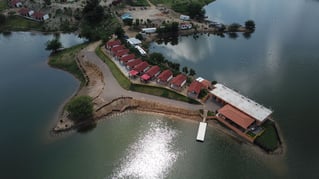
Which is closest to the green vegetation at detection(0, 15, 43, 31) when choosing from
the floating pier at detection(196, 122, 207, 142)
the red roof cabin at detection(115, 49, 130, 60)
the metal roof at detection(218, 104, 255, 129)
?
the red roof cabin at detection(115, 49, 130, 60)

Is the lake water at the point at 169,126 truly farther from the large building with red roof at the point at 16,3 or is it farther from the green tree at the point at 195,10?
the large building with red roof at the point at 16,3

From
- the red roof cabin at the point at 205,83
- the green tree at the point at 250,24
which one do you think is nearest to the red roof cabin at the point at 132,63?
the red roof cabin at the point at 205,83

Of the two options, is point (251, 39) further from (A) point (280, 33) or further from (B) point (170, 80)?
(B) point (170, 80)

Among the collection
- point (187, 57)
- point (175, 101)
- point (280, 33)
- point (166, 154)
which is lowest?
point (166, 154)

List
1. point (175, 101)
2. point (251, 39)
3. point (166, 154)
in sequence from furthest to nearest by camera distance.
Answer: point (251, 39), point (175, 101), point (166, 154)

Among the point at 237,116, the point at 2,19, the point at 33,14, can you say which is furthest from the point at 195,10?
the point at 2,19

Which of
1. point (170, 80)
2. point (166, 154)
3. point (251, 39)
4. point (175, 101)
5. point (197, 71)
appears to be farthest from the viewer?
point (251, 39)

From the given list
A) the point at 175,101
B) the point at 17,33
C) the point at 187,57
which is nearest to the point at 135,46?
the point at 187,57
